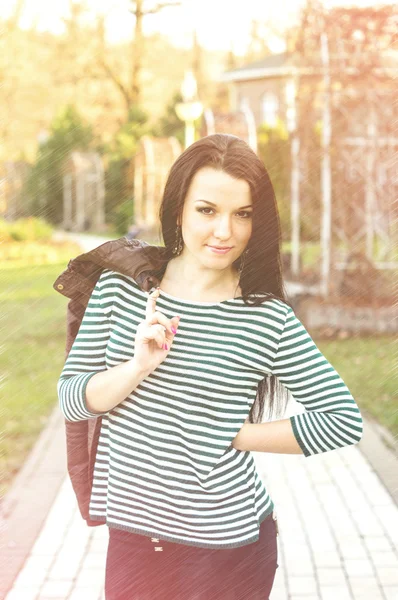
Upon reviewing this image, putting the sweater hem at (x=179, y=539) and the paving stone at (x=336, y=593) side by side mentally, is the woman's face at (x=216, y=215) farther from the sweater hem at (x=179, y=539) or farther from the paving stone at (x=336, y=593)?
the paving stone at (x=336, y=593)

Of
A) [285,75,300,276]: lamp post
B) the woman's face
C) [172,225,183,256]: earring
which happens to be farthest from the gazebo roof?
the woman's face

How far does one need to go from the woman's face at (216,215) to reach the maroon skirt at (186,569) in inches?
23.9

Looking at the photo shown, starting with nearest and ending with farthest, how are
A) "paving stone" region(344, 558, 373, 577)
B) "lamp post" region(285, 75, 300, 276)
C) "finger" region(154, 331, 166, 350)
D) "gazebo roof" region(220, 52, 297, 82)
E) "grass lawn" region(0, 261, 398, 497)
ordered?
"finger" region(154, 331, 166, 350) → "paving stone" region(344, 558, 373, 577) → "grass lawn" region(0, 261, 398, 497) → "lamp post" region(285, 75, 300, 276) → "gazebo roof" region(220, 52, 297, 82)

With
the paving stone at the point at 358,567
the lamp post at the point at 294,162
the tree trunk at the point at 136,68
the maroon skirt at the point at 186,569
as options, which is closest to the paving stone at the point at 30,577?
the paving stone at the point at 358,567

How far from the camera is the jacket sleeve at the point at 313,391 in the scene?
1.74m

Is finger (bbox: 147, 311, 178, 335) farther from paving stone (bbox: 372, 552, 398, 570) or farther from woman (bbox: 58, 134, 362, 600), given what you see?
paving stone (bbox: 372, 552, 398, 570)

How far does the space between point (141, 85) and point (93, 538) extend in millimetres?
30526

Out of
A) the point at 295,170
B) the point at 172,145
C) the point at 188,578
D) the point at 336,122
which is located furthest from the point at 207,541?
the point at 172,145

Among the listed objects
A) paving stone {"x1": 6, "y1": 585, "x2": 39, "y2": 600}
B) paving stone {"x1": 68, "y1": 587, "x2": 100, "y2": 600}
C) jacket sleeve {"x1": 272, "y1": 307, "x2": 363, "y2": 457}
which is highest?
jacket sleeve {"x1": 272, "y1": 307, "x2": 363, "y2": 457}

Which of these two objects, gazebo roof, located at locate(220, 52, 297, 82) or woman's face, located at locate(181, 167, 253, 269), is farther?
gazebo roof, located at locate(220, 52, 297, 82)

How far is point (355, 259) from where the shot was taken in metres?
9.84

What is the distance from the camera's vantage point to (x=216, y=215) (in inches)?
68.7

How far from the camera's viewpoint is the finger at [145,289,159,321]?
1607mm

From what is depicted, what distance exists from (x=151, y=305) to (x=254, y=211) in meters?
0.31
